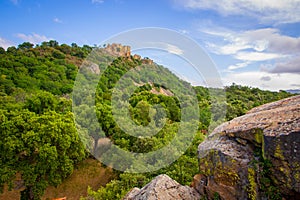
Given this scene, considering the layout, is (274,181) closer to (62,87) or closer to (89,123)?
(89,123)

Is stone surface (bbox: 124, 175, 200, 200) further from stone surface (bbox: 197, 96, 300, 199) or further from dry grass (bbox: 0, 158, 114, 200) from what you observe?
dry grass (bbox: 0, 158, 114, 200)

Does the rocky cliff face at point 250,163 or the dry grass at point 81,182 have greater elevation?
the rocky cliff face at point 250,163

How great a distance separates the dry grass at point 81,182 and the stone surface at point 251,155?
46.6ft

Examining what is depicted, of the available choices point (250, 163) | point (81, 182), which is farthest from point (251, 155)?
point (81, 182)

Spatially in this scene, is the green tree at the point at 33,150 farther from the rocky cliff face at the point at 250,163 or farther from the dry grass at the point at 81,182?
the rocky cliff face at the point at 250,163

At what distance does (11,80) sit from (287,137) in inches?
1936

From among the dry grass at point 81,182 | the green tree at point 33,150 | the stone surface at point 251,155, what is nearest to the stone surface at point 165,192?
the stone surface at point 251,155

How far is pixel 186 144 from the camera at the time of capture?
63.7 feet

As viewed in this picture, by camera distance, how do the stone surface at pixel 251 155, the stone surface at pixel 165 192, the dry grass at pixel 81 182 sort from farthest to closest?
the dry grass at pixel 81 182, the stone surface at pixel 165 192, the stone surface at pixel 251 155

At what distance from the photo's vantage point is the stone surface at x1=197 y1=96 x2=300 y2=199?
21.5 ft

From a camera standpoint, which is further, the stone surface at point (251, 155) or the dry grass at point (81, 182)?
the dry grass at point (81, 182)

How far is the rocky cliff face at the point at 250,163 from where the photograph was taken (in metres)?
6.61

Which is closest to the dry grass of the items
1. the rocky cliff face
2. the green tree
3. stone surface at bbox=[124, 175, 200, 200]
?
the green tree

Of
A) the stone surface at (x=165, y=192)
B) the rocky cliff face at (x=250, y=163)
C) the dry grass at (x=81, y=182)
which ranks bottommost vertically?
the dry grass at (x=81, y=182)
